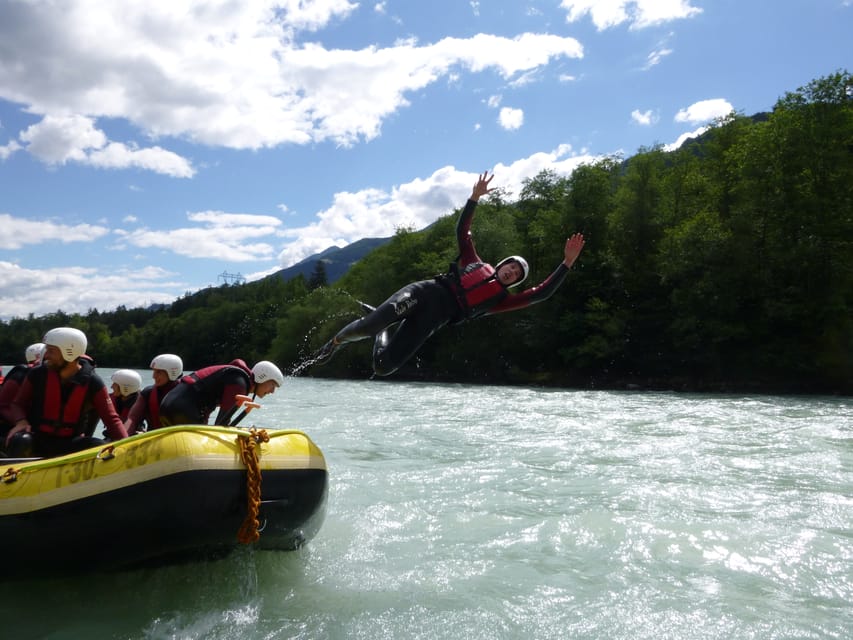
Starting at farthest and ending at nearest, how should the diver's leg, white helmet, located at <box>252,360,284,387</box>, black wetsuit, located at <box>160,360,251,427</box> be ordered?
the diver's leg → white helmet, located at <box>252,360,284,387</box> → black wetsuit, located at <box>160,360,251,427</box>

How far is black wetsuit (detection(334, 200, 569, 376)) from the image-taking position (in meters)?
6.13

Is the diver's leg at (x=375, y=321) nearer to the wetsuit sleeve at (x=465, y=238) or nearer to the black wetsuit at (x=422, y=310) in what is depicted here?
the black wetsuit at (x=422, y=310)

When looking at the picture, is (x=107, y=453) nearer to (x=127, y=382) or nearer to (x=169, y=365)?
(x=169, y=365)

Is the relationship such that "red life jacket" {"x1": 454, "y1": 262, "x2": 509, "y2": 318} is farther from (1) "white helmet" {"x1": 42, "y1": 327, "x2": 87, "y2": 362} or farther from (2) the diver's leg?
(1) "white helmet" {"x1": 42, "y1": 327, "x2": 87, "y2": 362}

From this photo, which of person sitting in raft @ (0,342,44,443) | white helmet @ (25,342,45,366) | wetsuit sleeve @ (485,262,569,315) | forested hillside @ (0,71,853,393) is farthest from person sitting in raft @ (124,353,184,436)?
forested hillside @ (0,71,853,393)

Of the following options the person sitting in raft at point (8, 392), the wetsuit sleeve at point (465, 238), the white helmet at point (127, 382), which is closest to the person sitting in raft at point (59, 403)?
the person sitting in raft at point (8, 392)

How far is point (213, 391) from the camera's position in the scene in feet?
17.5

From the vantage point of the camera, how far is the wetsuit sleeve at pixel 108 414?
16.4 ft

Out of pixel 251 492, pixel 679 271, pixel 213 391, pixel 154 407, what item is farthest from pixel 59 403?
pixel 679 271

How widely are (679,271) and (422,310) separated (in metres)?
25.2

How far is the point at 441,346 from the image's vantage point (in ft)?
124

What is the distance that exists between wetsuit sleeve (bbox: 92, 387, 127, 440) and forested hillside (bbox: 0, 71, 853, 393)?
2480 cm

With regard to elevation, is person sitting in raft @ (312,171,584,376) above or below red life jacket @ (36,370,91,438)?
above

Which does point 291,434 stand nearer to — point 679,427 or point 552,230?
point 679,427
